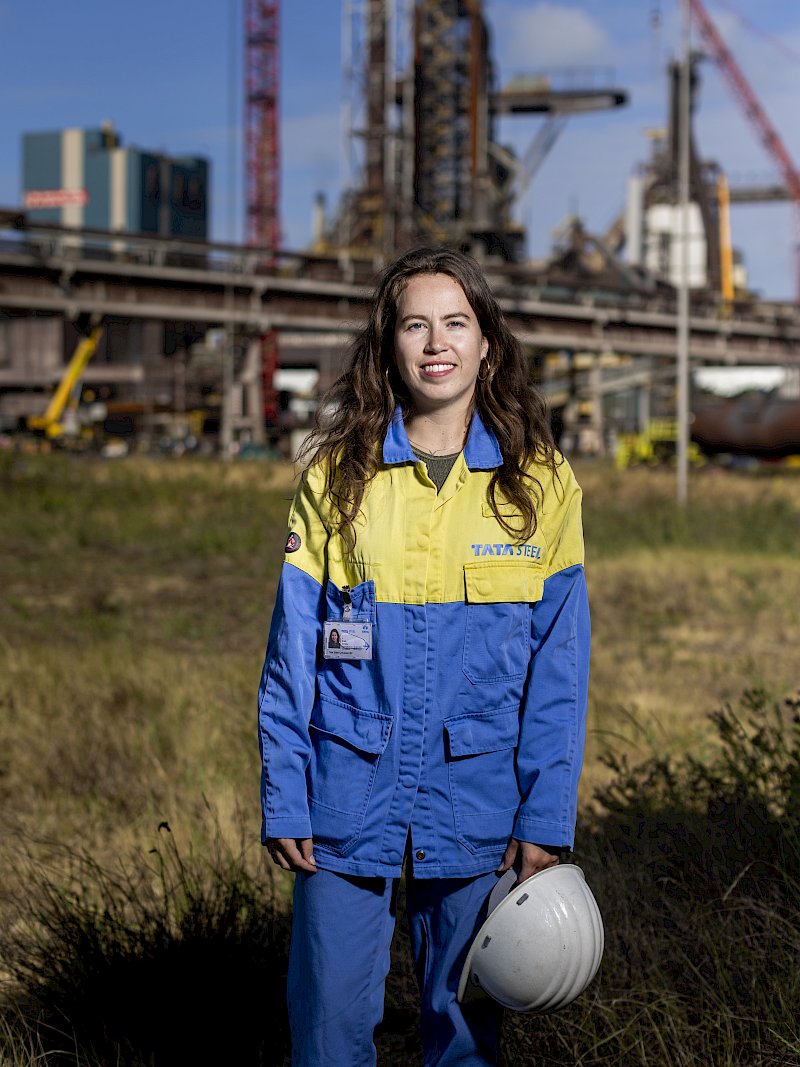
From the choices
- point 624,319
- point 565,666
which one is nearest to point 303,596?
point 565,666

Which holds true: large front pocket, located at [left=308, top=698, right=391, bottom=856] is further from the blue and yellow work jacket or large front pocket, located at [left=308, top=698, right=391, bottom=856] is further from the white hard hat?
→ the white hard hat

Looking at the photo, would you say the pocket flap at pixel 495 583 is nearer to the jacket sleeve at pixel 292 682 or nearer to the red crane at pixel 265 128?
the jacket sleeve at pixel 292 682

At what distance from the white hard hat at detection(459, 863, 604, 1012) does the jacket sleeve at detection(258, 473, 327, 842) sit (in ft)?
1.34

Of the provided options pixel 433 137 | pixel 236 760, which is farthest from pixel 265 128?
pixel 236 760

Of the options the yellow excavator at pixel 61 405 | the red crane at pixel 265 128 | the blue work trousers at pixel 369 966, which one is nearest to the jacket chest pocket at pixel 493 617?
the blue work trousers at pixel 369 966

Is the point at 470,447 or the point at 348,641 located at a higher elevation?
the point at 470,447

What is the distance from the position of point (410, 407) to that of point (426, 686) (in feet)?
2.08

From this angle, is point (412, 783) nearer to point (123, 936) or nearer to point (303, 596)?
point (303, 596)

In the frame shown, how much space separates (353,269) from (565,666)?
4633cm

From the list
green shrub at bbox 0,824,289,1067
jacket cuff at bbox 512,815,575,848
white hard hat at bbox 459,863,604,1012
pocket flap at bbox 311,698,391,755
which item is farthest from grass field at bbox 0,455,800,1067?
pocket flap at bbox 311,698,391,755

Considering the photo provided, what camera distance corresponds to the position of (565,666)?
2455mm

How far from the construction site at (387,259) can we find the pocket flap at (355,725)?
22.7 metres

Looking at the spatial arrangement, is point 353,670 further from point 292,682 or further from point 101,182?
point 101,182

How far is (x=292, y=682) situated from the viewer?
2.41 m
